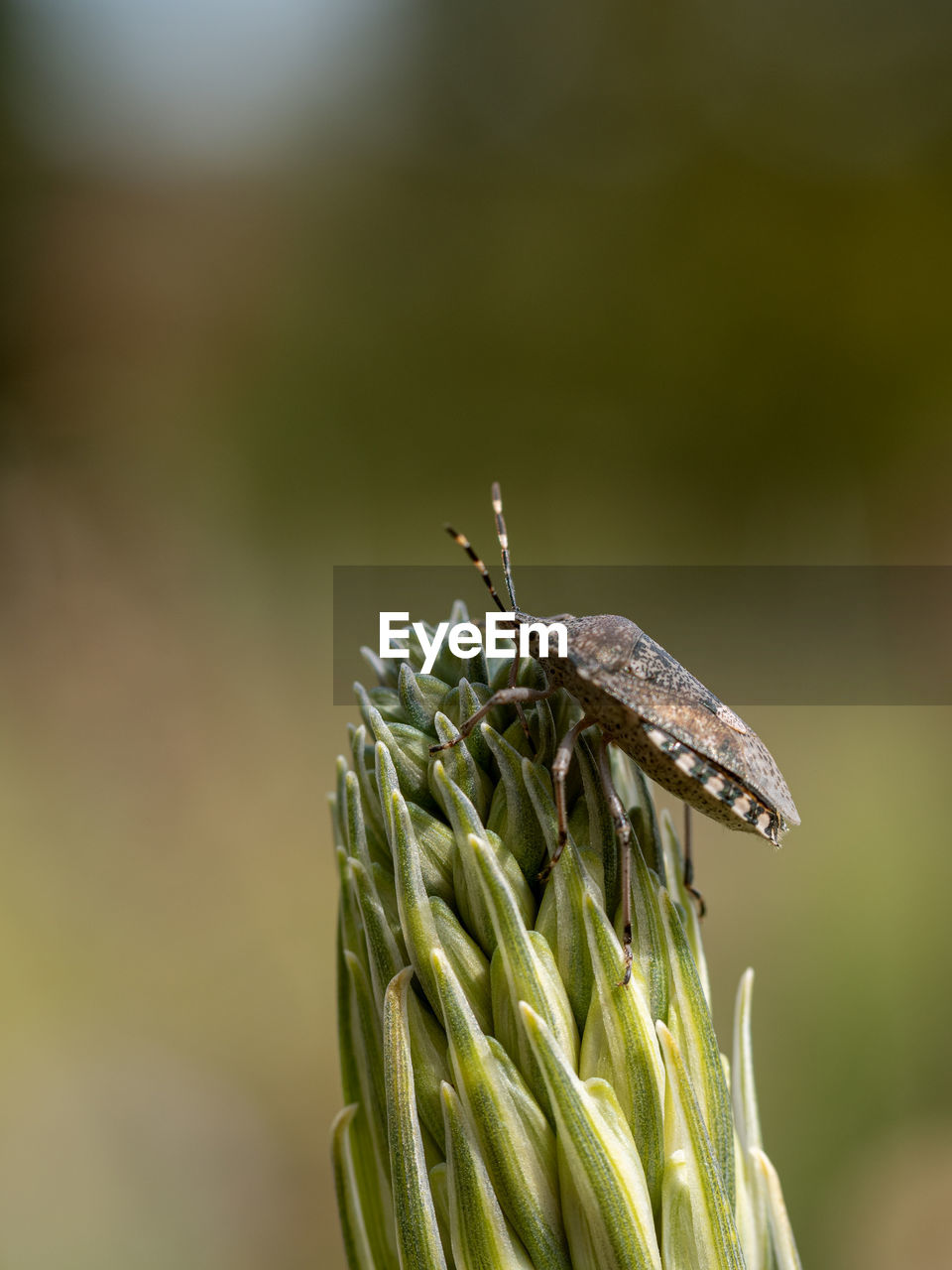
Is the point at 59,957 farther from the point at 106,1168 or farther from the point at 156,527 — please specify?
the point at 156,527

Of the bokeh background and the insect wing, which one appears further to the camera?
the bokeh background

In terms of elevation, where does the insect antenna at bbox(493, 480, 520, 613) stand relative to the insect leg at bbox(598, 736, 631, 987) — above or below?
above

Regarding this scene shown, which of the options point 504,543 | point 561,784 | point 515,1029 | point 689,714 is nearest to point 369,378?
point 504,543

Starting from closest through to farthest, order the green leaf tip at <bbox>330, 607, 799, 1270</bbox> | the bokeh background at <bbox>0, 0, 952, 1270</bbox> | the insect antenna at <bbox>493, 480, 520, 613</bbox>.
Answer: the green leaf tip at <bbox>330, 607, 799, 1270</bbox> → the insect antenna at <bbox>493, 480, 520, 613</bbox> → the bokeh background at <bbox>0, 0, 952, 1270</bbox>

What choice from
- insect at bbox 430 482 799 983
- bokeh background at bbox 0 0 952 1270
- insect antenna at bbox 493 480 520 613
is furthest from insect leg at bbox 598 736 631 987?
bokeh background at bbox 0 0 952 1270

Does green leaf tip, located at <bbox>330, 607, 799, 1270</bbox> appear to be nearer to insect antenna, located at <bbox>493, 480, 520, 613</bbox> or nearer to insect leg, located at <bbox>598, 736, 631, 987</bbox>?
insect leg, located at <bbox>598, 736, 631, 987</bbox>

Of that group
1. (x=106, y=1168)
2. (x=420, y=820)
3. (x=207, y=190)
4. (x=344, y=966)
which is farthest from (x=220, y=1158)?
(x=207, y=190)

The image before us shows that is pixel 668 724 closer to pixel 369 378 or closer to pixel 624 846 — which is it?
pixel 624 846

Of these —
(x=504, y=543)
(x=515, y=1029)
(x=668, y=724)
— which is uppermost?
(x=504, y=543)

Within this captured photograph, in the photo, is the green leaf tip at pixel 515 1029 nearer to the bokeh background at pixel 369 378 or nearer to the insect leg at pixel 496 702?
the insect leg at pixel 496 702
